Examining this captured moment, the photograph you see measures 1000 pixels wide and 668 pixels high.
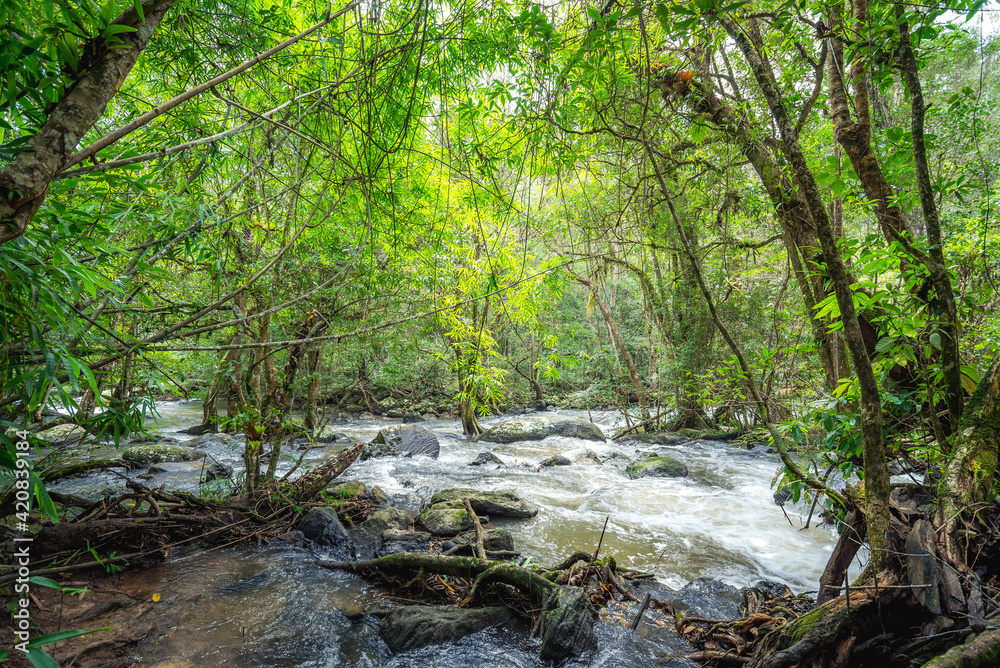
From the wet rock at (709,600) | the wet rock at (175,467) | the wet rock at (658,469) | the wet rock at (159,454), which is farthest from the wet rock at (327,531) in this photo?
the wet rock at (658,469)

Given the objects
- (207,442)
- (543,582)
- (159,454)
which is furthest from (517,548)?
(207,442)

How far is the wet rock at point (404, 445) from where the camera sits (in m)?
8.77

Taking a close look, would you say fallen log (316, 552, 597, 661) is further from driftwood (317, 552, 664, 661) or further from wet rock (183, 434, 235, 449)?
wet rock (183, 434, 235, 449)

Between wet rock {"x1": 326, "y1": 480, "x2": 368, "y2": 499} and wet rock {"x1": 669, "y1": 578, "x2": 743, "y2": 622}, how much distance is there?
3620mm

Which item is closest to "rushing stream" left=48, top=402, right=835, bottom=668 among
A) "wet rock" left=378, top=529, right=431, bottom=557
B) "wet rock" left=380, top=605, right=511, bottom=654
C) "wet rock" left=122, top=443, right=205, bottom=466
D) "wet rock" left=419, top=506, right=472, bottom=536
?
"wet rock" left=380, top=605, right=511, bottom=654

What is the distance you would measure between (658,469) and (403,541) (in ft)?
16.7

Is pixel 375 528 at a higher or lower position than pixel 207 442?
higher

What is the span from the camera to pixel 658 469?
7.61 meters

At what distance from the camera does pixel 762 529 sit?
5.35 metres

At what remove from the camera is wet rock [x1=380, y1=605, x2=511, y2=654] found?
2760mm

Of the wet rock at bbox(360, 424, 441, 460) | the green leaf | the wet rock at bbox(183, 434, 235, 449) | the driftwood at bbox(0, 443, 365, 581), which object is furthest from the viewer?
the wet rock at bbox(360, 424, 441, 460)

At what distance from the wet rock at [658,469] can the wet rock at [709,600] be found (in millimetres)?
3781

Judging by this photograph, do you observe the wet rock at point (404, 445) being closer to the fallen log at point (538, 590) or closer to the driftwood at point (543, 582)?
the driftwood at point (543, 582)

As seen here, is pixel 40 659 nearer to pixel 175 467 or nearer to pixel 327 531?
pixel 327 531
